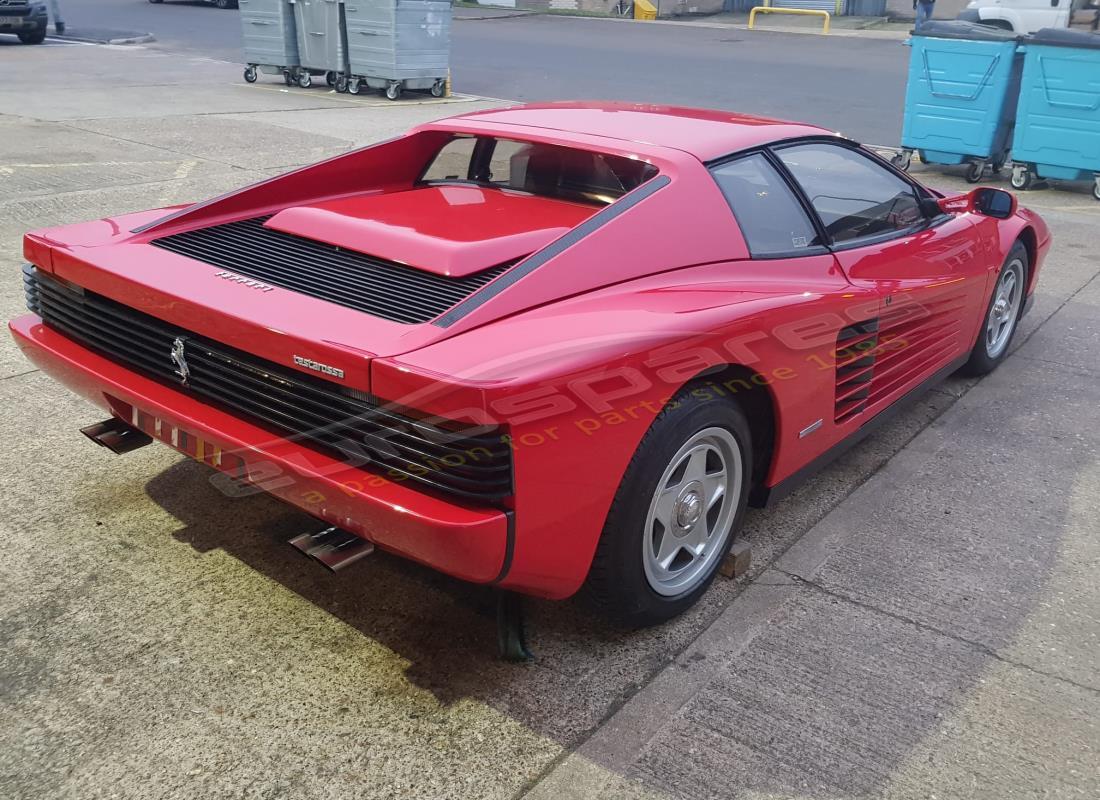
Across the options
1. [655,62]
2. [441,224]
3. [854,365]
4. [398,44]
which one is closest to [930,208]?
[854,365]

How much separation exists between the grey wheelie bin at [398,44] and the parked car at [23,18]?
26.6 ft

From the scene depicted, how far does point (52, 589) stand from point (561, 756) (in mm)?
1606

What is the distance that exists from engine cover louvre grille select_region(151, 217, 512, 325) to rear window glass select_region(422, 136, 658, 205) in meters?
0.65

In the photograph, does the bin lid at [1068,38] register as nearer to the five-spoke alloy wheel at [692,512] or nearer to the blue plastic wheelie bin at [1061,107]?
the blue plastic wheelie bin at [1061,107]

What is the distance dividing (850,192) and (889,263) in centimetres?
35

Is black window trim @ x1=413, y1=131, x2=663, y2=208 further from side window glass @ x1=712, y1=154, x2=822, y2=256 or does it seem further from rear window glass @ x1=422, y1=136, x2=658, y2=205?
side window glass @ x1=712, y1=154, x2=822, y2=256

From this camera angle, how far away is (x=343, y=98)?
14219mm

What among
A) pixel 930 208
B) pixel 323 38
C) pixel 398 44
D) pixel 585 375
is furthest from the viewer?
pixel 323 38

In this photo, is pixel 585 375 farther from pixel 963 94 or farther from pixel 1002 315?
pixel 963 94

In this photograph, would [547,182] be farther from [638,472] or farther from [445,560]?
[445,560]

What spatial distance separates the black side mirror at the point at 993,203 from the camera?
4470 millimetres

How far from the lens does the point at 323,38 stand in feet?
47.6

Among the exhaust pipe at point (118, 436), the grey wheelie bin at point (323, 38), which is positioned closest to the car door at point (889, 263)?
the exhaust pipe at point (118, 436)

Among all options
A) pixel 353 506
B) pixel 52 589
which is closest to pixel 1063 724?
pixel 353 506
